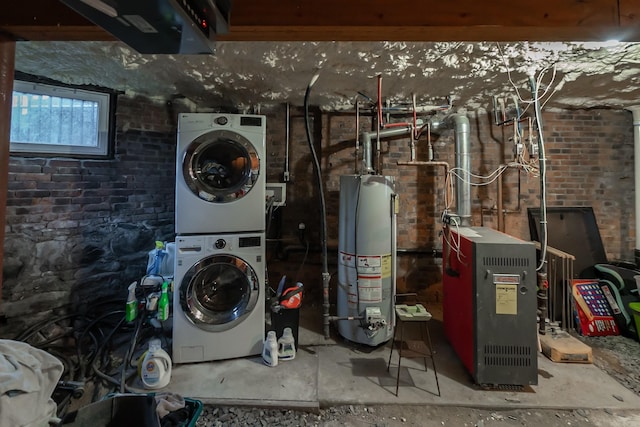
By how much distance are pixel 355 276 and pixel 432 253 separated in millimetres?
1190

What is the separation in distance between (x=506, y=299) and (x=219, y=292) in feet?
6.83

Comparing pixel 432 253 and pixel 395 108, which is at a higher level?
pixel 395 108

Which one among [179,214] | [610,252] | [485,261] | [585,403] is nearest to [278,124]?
[179,214]

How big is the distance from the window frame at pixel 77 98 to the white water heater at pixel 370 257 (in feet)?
7.47

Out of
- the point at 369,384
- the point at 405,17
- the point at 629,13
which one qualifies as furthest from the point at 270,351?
the point at 629,13

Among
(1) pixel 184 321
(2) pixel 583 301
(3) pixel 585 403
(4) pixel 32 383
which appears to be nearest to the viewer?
(4) pixel 32 383

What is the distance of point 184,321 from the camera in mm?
2107

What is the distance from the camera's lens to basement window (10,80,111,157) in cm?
226

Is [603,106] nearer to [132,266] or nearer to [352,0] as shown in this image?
[352,0]

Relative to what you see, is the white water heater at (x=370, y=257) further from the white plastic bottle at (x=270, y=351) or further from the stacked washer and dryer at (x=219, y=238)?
the stacked washer and dryer at (x=219, y=238)

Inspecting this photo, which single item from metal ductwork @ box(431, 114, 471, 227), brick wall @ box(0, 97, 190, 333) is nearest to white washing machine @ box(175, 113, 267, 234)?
brick wall @ box(0, 97, 190, 333)

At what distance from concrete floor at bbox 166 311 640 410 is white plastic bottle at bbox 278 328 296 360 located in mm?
53

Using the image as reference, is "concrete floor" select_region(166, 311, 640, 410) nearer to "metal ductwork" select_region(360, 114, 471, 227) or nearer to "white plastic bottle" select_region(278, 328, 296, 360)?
"white plastic bottle" select_region(278, 328, 296, 360)

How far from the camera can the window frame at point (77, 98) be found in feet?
7.38
